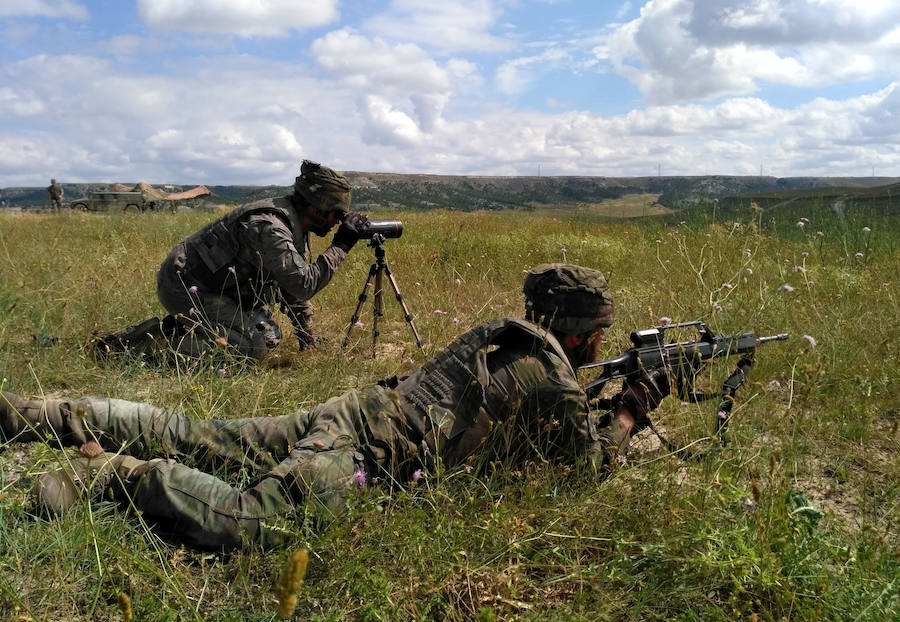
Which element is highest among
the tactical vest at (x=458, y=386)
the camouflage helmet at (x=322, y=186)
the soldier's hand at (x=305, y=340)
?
the camouflage helmet at (x=322, y=186)

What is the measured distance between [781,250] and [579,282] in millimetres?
5431

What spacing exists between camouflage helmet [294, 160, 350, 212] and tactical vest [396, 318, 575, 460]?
2427 mm

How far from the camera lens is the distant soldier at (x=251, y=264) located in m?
4.60

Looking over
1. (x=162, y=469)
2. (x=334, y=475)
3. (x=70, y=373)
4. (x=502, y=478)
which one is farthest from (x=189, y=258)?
(x=502, y=478)

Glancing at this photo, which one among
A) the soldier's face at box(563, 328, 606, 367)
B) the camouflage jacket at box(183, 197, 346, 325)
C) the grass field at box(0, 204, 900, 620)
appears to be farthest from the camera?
the camouflage jacket at box(183, 197, 346, 325)

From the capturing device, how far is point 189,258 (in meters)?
4.75

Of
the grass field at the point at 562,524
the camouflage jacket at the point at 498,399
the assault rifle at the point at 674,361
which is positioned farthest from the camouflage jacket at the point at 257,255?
the assault rifle at the point at 674,361

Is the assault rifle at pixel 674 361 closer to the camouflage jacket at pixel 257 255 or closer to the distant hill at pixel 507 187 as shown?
the camouflage jacket at pixel 257 255

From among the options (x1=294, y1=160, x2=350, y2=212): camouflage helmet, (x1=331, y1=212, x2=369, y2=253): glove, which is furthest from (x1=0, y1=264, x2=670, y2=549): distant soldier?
(x1=294, y1=160, x2=350, y2=212): camouflage helmet

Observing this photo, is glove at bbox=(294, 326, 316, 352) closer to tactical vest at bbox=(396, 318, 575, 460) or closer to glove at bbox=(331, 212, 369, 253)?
glove at bbox=(331, 212, 369, 253)

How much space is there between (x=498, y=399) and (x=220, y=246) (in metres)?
2.94

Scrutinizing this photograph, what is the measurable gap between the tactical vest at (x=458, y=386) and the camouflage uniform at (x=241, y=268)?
7.42 ft

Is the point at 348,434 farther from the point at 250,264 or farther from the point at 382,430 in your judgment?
the point at 250,264

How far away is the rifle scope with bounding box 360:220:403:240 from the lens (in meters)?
4.72
